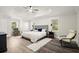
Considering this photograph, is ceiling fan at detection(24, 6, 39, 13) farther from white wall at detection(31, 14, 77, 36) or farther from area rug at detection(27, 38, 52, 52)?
area rug at detection(27, 38, 52, 52)

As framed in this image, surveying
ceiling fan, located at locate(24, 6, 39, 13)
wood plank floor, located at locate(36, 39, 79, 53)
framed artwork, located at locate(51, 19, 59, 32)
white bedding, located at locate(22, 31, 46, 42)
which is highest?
ceiling fan, located at locate(24, 6, 39, 13)

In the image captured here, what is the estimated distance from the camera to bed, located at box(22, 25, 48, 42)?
2161 millimetres

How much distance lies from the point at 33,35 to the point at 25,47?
0.30 m

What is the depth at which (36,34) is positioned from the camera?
7.12 feet

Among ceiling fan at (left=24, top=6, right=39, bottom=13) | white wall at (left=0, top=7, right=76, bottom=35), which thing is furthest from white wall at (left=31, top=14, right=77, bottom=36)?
ceiling fan at (left=24, top=6, right=39, bottom=13)

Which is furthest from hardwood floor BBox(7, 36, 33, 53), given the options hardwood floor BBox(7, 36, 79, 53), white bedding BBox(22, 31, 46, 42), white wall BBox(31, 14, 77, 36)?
white wall BBox(31, 14, 77, 36)

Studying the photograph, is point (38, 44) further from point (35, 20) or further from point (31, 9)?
point (31, 9)

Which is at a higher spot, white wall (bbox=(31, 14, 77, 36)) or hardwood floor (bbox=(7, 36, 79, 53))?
white wall (bbox=(31, 14, 77, 36))

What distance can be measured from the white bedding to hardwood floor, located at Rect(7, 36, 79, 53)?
0.10 m

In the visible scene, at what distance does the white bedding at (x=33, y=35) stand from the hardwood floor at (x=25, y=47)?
4.1 inches
